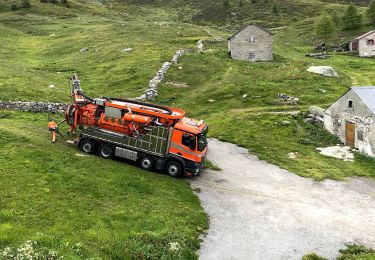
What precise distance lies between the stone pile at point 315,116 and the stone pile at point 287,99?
639 cm

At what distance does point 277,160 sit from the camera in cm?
3531

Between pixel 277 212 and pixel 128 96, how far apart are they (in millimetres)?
29725

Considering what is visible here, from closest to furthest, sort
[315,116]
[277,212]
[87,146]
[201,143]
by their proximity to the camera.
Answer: [277,212]
[201,143]
[87,146]
[315,116]

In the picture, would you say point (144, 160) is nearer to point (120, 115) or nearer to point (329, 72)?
point (120, 115)

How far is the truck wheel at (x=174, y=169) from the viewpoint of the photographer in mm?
29172

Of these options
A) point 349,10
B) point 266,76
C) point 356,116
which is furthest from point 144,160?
point 349,10

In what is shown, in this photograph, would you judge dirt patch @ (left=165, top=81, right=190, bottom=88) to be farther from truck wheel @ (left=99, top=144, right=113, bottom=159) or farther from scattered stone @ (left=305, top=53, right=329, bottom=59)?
scattered stone @ (left=305, top=53, right=329, bottom=59)

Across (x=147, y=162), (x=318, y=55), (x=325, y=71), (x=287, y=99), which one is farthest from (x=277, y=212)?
(x=318, y=55)

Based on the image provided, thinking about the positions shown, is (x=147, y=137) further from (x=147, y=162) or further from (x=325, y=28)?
(x=325, y=28)

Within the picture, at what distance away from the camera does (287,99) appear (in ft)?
172

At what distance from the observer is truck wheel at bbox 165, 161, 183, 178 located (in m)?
29.2

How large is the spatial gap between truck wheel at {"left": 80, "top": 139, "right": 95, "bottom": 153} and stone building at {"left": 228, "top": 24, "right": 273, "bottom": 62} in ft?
162

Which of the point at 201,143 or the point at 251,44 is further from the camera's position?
the point at 251,44

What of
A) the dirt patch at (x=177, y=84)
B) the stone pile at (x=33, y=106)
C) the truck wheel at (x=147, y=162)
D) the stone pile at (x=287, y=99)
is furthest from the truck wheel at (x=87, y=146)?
the stone pile at (x=287, y=99)
